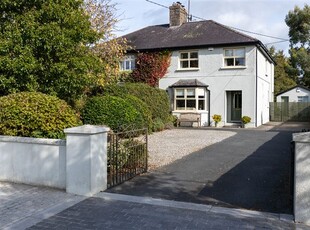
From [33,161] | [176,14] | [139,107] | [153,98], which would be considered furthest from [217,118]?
[33,161]

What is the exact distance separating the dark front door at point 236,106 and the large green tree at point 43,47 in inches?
617

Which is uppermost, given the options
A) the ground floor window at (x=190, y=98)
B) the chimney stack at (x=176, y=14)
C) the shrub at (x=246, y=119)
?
the chimney stack at (x=176, y=14)

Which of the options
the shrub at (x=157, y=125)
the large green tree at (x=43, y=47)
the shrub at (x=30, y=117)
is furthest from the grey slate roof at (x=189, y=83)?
the shrub at (x=30, y=117)

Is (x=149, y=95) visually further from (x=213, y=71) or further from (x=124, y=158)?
(x=124, y=158)

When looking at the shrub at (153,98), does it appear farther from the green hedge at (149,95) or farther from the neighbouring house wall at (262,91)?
the neighbouring house wall at (262,91)

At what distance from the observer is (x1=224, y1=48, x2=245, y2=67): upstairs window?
2388 cm

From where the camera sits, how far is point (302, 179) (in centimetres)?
516

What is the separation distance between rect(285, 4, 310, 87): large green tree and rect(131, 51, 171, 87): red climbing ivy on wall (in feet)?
70.2

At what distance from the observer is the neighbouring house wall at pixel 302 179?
5105 mm

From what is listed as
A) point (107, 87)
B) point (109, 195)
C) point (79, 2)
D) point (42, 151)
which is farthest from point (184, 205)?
point (107, 87)

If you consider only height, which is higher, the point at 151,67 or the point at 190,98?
the point at 151,67

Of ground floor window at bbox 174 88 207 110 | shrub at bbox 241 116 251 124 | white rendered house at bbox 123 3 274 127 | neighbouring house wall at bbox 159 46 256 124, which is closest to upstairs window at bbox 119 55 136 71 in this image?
white rendered house at bbox 123 3 274 127

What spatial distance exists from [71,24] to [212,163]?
6503 mm

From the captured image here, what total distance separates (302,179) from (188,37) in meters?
21.4
